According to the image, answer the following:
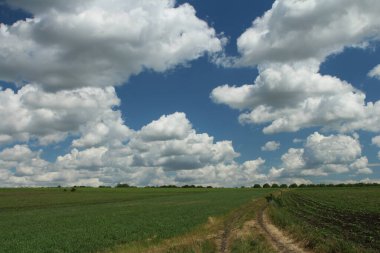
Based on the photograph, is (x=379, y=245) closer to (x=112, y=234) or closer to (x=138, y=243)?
(x=138, y=243)

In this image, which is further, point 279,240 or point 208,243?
point 279,240

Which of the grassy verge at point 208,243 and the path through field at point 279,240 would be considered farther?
the grassy verge at point 208,243

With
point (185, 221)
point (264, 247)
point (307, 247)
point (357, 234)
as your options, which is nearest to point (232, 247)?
point (264, 247)

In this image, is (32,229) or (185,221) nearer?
(32,229)

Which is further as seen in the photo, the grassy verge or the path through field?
the grassy verge

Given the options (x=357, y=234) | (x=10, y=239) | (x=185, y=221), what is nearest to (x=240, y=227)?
(x=185, y=221)

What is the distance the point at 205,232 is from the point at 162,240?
514 cm

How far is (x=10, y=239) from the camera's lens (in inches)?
1216

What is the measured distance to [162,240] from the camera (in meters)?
28.5

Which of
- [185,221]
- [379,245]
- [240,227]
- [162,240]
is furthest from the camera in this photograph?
[185,221]

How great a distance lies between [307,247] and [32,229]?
24855 millimetres

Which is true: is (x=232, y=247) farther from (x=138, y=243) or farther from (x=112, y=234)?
(x=112, y=234)

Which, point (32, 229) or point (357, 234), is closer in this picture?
point (357, 234)

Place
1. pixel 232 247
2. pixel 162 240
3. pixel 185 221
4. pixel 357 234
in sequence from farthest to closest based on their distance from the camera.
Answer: pixel 185 221 < pixel 162 240 < pixel 357 234 < pixel 232 247
